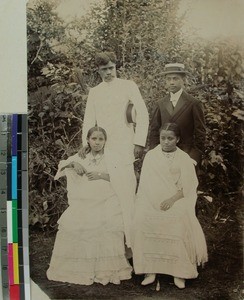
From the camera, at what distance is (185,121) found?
5.27 feet

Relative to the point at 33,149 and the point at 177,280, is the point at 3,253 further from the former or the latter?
the point at 177,280

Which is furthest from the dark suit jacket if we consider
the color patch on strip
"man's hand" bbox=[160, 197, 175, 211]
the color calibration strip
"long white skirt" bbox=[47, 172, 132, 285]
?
the color patch on strip

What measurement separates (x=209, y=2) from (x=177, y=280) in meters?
1.03

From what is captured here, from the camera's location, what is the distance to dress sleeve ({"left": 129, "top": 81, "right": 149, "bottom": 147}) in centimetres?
162

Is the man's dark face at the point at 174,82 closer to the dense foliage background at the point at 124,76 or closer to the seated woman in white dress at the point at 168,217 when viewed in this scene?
the dense foliage background at the point at 124,76

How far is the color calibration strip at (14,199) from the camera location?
1.67 metres

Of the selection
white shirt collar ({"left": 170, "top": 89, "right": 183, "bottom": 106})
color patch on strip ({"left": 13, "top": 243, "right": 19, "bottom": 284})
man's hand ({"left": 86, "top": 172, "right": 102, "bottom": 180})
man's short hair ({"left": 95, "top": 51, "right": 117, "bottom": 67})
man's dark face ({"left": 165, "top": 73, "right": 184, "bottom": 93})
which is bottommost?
color patch on strip ({"left": 13, "top": 243, "right": 19, "bottom": 284})

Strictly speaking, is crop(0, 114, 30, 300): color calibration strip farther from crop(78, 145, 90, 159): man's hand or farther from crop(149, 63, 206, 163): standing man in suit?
crop(149, 63, 206, 163): standing man in suit

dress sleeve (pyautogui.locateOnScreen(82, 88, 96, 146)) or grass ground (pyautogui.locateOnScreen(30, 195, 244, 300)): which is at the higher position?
dress sleeve (pyautogui.locateOnScreen(82, 88, 96, 146))

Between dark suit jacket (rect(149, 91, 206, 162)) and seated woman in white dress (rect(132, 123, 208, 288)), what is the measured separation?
22 mm

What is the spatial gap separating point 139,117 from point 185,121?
0.17 meters

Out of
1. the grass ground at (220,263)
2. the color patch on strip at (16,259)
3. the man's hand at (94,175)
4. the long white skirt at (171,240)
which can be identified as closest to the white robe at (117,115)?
the man's hand at (94,175)

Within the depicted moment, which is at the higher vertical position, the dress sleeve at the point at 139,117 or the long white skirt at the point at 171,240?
the dress sleeve at the point at 139,117

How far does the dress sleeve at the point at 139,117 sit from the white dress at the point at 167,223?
0.06m
